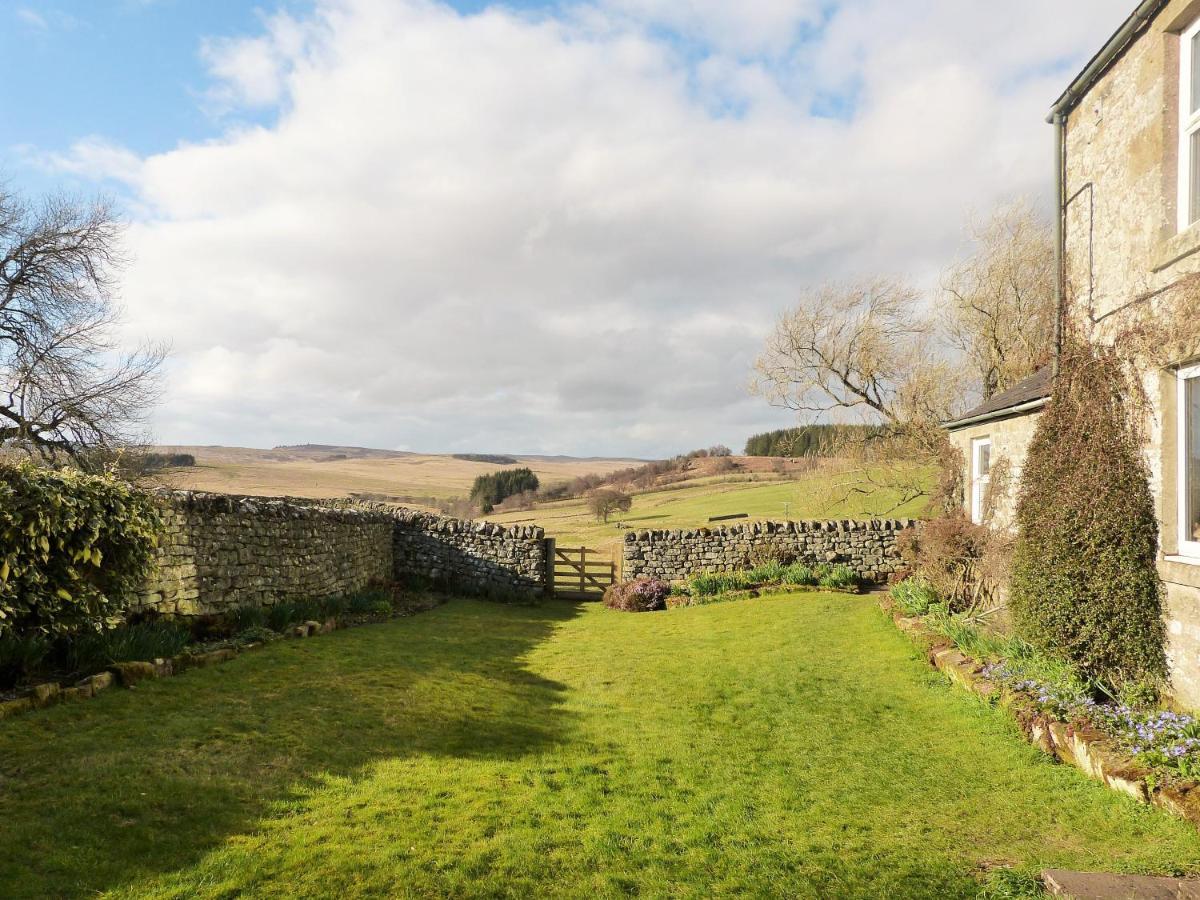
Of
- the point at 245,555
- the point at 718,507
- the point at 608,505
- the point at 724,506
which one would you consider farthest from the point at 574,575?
the point at 718,507

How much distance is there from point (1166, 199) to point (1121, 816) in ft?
18.5

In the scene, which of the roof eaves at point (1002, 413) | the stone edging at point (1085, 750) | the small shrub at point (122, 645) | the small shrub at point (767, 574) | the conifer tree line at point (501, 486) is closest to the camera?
the stone edging at point (1085, 750)

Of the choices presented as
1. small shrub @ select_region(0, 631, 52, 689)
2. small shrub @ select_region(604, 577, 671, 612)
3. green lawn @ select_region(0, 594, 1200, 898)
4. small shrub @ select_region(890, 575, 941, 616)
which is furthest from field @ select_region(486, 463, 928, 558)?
small shrub @ select_region(0, 631, 52, 689)

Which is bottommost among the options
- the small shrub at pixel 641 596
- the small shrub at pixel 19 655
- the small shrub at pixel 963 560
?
the small shrub at pixel 641 596

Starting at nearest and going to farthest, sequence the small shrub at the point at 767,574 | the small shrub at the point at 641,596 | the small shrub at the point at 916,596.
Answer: the small shrub at the point at 916,596
the small shrub at the point at 641,596
the small shrub at the point at 767,574

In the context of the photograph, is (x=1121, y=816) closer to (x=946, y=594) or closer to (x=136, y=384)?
(x=946, y=594)

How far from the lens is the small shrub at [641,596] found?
1653 cm

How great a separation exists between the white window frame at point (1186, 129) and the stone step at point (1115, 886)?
18.5ft

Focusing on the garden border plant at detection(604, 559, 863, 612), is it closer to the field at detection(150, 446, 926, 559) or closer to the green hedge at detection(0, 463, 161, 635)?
the field at detection(150, 446, 926, 559)

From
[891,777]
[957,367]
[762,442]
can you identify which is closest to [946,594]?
[891,777]

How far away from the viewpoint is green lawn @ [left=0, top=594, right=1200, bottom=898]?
4066mm

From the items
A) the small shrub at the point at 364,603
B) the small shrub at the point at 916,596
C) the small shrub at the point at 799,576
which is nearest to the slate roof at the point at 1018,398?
the small shrub at the point at 916,596

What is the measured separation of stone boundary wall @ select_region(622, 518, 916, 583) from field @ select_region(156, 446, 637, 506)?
15.5 metres

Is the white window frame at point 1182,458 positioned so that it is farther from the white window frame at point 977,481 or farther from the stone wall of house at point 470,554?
the stone wall of house at point 470,554
